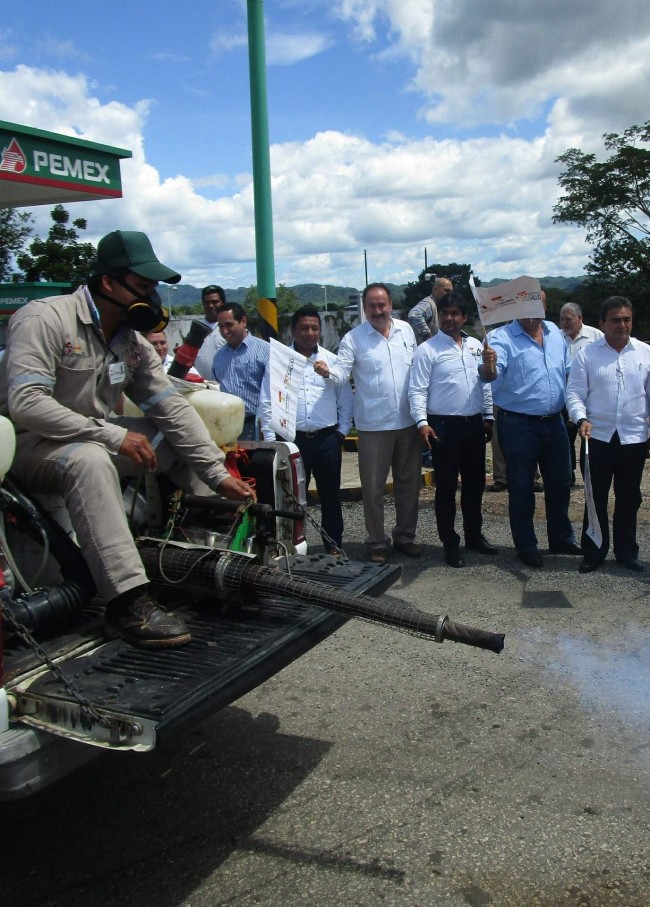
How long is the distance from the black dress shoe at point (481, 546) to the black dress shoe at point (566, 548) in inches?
17.8

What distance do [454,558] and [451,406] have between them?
1194 millimetres

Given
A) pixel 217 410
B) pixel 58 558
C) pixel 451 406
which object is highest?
pixel 217 410

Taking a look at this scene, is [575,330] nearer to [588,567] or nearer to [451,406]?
[451,406]

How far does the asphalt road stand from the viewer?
2.86 m

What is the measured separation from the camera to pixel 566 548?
6758 millimetres

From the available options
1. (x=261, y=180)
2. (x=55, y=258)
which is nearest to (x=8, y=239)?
(x=55, y=258)

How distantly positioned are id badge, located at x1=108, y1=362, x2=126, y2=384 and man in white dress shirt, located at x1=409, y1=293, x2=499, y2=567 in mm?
3253

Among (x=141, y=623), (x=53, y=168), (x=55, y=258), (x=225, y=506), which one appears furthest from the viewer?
(x=55, y=258)

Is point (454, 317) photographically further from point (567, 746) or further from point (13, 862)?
point (13, 862)

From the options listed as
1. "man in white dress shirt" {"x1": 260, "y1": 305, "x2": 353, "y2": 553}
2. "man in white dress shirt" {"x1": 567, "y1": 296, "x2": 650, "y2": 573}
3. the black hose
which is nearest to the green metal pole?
"man in white dress shirt" {"x1": 260, "y1": 305, "x2": 353, "y2": 553}

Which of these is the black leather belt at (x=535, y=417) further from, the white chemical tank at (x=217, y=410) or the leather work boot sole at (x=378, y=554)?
the white chemical tank at (x=217, y=410)

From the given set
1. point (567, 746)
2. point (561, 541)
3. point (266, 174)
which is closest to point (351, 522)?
point (561, 541)

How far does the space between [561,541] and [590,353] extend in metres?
1.51

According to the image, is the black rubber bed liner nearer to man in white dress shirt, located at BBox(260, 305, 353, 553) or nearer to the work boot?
the work boot
